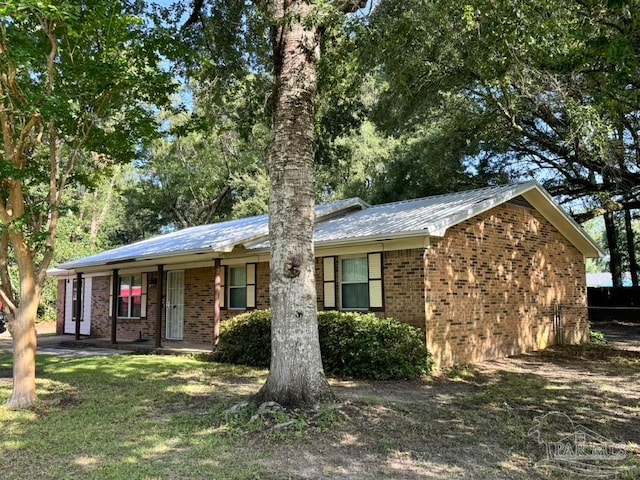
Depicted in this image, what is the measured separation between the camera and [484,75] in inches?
388

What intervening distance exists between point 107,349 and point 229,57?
9486 millimetres

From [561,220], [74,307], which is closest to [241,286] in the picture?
[561,220]

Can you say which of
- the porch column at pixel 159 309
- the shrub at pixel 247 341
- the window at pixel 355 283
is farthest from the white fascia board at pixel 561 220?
the porch column at pixel 159 309

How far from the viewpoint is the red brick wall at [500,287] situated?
11.0 m

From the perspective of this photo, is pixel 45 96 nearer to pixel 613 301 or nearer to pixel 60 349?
pixel 60 349

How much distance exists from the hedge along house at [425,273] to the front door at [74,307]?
195cm

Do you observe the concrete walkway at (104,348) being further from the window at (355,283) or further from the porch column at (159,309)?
the window at (355,283)

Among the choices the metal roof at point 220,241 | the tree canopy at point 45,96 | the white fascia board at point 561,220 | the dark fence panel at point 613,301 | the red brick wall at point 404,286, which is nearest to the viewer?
the tree canopy at point 45,96

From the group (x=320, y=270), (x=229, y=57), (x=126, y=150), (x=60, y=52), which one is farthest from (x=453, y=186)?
(x=60, y=52)

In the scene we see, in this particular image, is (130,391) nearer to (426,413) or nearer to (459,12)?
(426,413)

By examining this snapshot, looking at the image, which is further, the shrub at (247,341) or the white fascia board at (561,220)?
the white fascia board at (561,220)

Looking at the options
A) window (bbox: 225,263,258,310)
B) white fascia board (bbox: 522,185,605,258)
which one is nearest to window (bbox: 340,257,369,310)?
window (bbox: 225,263,258,310)

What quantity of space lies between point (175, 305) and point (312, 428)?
1148 cm

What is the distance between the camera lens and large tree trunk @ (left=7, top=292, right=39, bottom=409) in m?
7.50
